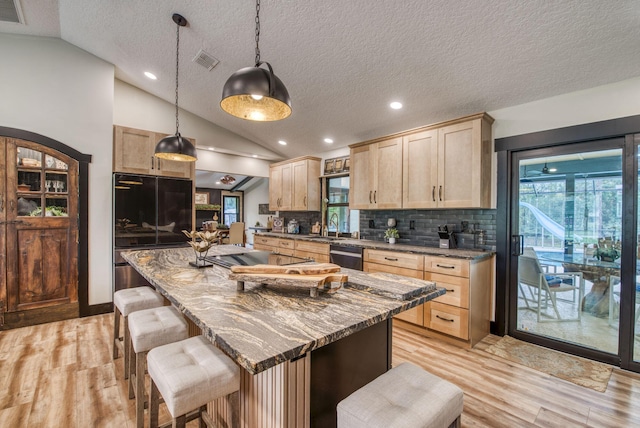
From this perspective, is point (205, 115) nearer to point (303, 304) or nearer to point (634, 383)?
point (303, 304)

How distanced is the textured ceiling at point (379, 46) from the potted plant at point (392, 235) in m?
1.39

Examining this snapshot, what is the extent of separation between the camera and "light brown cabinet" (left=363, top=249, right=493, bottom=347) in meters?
2.78

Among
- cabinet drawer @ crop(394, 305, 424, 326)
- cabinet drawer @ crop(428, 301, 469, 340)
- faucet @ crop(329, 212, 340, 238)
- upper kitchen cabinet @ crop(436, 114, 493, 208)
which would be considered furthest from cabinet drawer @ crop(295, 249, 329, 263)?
upper kitchen cabinet @ crop(436, 114, 493, 208)

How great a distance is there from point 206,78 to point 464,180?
341cm

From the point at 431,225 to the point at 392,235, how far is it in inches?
21.0

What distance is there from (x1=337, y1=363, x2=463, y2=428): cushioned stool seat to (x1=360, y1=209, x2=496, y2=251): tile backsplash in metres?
2.49

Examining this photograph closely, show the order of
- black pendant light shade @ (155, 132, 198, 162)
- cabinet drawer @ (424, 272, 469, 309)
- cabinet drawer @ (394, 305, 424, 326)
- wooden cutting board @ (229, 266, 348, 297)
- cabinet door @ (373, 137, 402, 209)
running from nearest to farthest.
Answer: wooden cutting board @ (229, 266, 348, 297) < black pendant light shade @ (155, 132, 198, 162) < cabinet drawer @ (424, 272, 469, 309) < cabinet drawer @ (394, 305, 424, 326) < cabinet door @ (373, 137, 402, 209)

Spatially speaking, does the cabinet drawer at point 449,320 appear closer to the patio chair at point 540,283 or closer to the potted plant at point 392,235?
the patio chair at point 540,283


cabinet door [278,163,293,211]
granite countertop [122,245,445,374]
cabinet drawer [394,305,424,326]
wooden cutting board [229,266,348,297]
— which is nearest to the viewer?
granite countertop [122,245,445,374]

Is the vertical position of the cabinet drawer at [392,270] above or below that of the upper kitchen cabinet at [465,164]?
below

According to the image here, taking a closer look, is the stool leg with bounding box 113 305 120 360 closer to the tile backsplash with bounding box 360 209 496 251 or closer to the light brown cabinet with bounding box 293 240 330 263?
the light brown cabinet with bounding box 293 240 330 263

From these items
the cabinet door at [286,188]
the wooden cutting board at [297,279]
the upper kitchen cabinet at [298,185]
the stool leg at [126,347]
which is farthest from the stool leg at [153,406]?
the cabinet door at [286,188]

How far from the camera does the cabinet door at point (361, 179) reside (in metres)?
4.00

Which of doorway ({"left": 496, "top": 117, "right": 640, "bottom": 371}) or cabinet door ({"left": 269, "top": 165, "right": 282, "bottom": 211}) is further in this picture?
cabinet door ({"left": 269, "top": 165, "right": 282, "bottom": 211})
